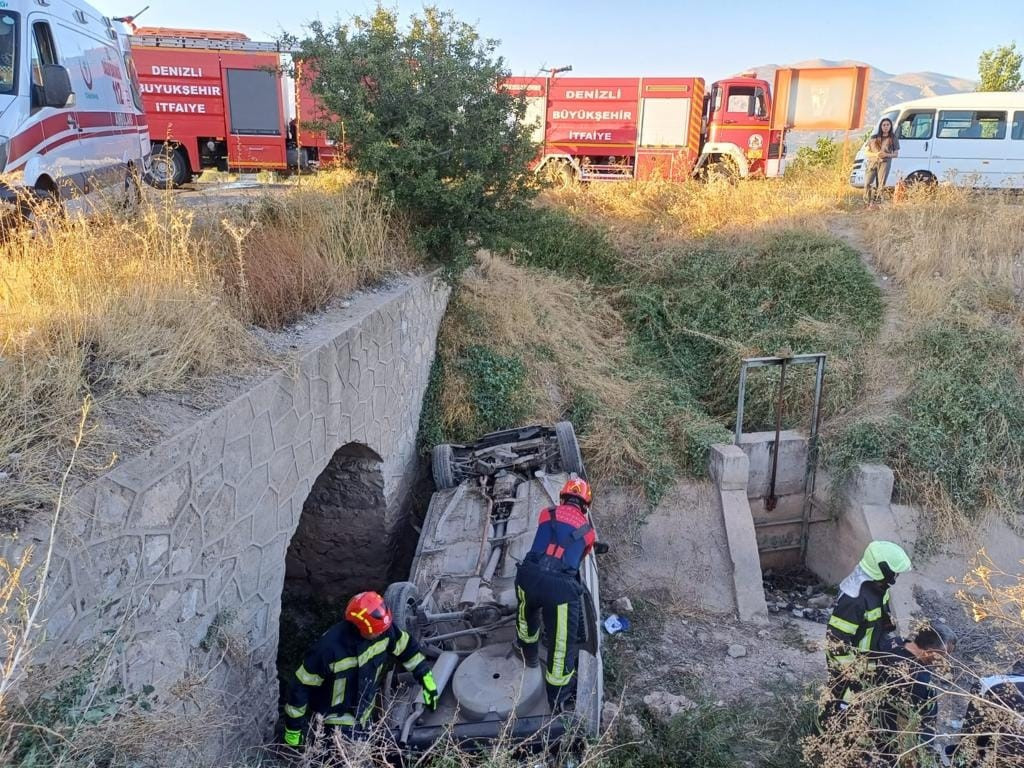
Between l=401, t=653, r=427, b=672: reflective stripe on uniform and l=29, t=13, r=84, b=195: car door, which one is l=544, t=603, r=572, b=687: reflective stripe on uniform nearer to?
l=401, t=653, r=427, b=672: reflective stripe on uniform

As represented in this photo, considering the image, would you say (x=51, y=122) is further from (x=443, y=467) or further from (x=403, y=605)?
(x=403, y=605)

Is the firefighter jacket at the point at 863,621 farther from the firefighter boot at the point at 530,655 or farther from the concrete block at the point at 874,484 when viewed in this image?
the concrete block at the point at 874,484

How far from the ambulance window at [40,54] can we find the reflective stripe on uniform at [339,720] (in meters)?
6.24

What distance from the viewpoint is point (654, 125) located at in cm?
1741

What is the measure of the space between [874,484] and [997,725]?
218 inches

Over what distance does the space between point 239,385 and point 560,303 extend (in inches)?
264

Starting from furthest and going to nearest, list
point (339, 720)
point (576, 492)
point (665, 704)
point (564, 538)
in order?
point (665, 704), point (576, 492), point (564, 538), point (339, 720)

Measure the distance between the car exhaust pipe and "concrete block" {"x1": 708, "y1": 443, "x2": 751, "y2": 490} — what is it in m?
4.22

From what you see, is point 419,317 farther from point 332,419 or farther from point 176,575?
point 176,575

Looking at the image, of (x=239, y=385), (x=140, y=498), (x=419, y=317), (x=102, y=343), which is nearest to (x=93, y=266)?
(x=102, y=343)

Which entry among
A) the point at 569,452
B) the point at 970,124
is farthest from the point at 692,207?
the point at 569,452

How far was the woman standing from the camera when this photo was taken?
13.1m

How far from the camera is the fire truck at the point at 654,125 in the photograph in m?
17.2

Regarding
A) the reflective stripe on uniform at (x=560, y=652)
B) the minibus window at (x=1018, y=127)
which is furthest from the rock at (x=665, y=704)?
the minibus window at (x=1018, y=127)
